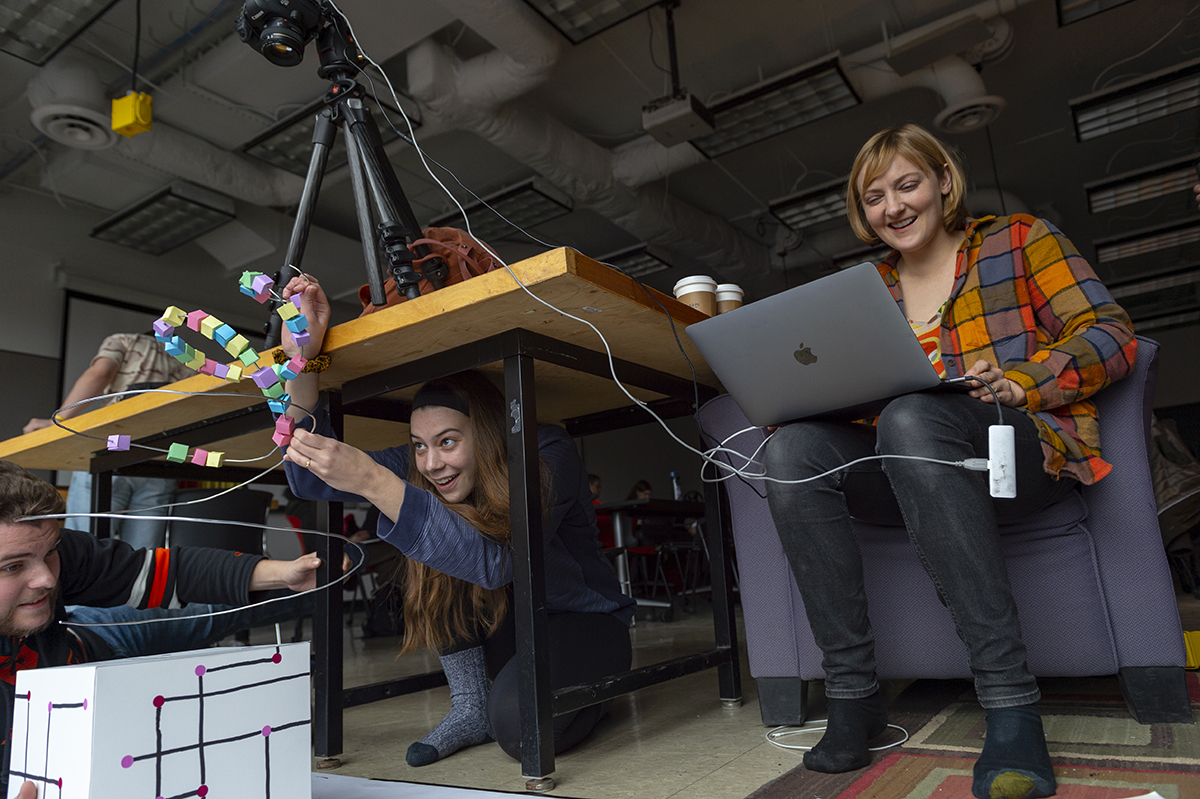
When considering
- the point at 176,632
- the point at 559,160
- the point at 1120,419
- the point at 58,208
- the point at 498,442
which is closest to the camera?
the point at 1120,419

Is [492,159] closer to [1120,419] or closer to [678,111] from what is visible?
[678,111]

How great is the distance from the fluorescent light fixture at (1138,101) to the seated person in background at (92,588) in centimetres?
494

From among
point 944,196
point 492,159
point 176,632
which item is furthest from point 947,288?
point 492,159

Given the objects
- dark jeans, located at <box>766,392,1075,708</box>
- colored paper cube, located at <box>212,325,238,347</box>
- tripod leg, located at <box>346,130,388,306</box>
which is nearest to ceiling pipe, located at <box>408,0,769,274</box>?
tripod leg, located at <box>346,130,388,306</box>

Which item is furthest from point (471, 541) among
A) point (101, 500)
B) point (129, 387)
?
point (129, 387)

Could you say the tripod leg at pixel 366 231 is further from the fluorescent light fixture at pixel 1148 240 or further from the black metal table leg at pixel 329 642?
the fluorescent light fixture at pixel 1148 240

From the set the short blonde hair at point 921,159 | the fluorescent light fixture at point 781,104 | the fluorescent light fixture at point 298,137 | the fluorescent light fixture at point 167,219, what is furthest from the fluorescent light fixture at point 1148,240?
the fluorescent light fixture at point 167,219

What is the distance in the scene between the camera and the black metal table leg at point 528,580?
1.07 metres

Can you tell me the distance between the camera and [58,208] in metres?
5.24

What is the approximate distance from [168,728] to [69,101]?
391 cm

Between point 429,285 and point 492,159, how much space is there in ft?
13.9

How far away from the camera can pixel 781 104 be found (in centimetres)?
411

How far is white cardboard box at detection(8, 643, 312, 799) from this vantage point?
28.5 inches

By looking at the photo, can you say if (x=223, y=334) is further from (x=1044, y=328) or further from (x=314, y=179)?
(x=1044, y=328)
